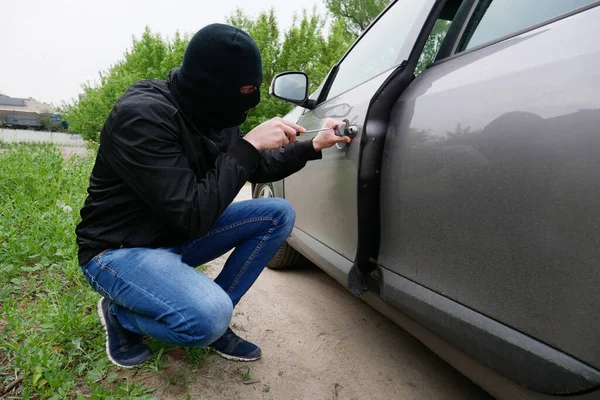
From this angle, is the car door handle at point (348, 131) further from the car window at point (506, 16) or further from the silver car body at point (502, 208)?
the car window at point (506, 16)

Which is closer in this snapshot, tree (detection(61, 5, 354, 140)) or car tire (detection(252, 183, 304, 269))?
car tire (detection(252, 183, 304, 269))

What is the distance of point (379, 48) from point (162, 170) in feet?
3.92

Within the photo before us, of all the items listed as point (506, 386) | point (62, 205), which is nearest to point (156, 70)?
point (62, 205)

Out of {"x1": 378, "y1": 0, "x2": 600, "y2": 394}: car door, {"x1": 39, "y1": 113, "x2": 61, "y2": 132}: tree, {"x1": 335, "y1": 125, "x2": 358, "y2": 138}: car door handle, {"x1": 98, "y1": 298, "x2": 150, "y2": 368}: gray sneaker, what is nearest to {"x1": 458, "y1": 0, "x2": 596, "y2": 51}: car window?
{"x1": 378, "y1": 0, "x2": 600, "y2": 394}: car door

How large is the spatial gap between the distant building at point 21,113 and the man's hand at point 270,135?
4668 cm

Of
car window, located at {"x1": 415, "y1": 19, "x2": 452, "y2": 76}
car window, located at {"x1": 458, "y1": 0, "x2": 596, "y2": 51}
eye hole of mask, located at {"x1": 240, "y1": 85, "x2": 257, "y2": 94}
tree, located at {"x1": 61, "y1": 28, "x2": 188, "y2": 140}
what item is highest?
car window, located at {"x1": 458, "y1": 0, "x2": 596, "y2": 51}

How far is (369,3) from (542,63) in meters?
19.7

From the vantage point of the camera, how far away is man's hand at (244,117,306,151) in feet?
5.13

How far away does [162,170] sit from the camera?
1329 millimetres

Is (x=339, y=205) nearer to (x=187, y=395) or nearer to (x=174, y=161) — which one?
(x=174, y=161)

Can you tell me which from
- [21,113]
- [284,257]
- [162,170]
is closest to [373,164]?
[162,170]

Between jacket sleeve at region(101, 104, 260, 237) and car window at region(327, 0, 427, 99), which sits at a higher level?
car window at region(327, 0, 427, 99)

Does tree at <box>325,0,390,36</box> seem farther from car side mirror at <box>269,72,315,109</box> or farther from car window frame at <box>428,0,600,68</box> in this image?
car window frame at <box>428,0,600,68</box>

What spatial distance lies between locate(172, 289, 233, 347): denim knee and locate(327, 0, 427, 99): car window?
1.11 meters
